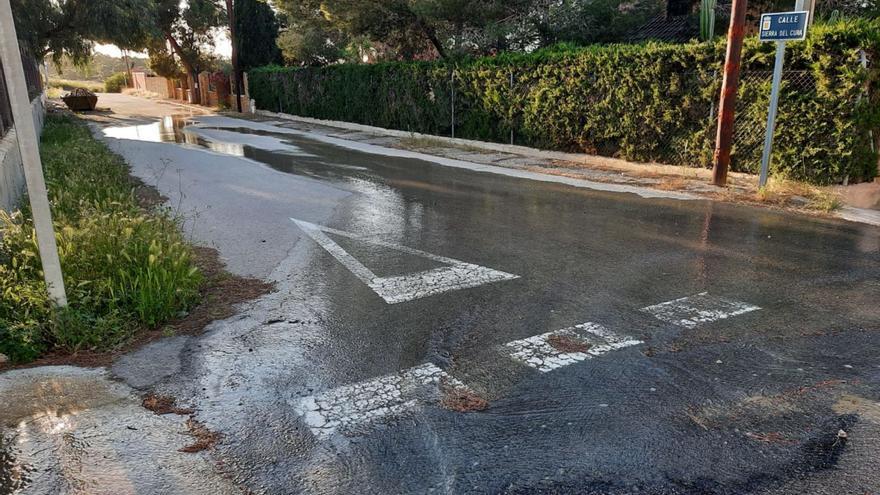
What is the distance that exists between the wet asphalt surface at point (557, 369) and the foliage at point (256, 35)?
29.2 metres

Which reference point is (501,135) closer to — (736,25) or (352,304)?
(736,25)

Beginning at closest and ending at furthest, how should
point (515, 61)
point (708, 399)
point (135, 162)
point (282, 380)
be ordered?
point (708, 399) → point (282, 380) → point (135, 162) → point (515, 61)

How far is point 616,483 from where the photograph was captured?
2.95 metres

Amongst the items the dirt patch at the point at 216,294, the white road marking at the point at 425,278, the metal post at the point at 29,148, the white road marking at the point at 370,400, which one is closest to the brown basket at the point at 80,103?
the dirt patch at the point at 216,294

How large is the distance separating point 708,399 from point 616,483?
1.10 meters

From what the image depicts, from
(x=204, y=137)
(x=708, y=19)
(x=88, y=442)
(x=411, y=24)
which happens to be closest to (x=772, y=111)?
(x=708, y=19)

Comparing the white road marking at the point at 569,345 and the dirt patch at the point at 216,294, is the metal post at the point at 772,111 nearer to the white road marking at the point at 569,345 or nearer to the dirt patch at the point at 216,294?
the white road marking at the point at 569,345

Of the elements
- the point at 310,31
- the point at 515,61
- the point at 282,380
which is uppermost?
the point at 310,31

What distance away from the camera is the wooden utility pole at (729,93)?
9992 mm

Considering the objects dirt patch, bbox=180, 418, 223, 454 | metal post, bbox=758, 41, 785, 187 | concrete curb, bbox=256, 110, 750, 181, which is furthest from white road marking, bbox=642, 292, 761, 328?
concrete curb, bbox=256, 110, 750, 181

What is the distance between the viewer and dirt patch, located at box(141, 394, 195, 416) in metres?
3.69

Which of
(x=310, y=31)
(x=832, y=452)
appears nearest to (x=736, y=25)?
(x=832, y=452)

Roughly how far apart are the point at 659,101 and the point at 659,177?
65.6 inches

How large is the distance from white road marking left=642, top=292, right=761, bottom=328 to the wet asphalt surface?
102 millimetres
